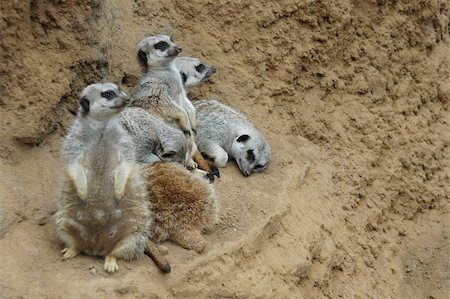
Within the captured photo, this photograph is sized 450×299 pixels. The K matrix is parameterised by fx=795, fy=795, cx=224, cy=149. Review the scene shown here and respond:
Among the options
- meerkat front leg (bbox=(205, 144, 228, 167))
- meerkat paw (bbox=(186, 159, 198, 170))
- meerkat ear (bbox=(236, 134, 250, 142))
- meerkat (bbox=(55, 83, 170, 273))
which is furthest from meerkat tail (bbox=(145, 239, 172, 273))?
meerkat ear (bbox=(236, 134, 250, 142))

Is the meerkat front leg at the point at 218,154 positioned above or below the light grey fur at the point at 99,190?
below

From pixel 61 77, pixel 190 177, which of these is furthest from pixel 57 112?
pixel 190 177

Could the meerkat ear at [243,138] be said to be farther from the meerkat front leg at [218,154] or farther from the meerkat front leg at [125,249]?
the meerkat front leg at [125,249]

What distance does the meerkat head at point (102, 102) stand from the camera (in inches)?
136

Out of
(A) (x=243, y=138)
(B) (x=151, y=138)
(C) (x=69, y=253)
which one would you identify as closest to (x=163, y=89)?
(B) (x=151, y=138)

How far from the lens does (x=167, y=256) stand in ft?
12.1

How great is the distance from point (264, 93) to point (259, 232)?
132cm

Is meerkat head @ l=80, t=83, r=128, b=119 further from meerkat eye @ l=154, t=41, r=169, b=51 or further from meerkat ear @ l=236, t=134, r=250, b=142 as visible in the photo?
meerkat ear @ l=236, t=134, r=250, b=142

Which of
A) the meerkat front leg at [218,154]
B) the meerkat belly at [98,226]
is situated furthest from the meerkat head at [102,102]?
the meerkat front leg at [218,154]

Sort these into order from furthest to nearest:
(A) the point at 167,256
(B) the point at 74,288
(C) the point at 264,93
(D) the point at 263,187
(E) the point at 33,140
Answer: (C) the point at 264,93
(D) the point at 263,187
(E) the point at 33,140
(A) the point at 167,256
(B) the point at 74,288

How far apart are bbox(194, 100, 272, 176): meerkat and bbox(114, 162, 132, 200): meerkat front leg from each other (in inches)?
46.7

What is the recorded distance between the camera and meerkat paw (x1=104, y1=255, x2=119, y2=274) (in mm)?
3455

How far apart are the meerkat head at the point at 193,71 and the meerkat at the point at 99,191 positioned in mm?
1279

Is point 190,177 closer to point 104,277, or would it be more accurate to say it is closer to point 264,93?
point 104,277
